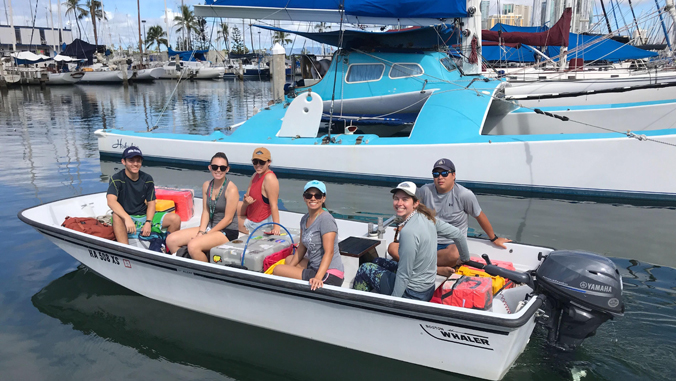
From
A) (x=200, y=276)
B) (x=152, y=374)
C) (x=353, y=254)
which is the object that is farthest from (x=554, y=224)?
(x=152, y=374)

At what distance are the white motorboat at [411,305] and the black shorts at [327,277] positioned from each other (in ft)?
0.26

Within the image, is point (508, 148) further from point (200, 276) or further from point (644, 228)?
point (200, 276)

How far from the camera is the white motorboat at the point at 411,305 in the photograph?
3.91 metres

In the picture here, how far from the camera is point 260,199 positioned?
19.4 feet

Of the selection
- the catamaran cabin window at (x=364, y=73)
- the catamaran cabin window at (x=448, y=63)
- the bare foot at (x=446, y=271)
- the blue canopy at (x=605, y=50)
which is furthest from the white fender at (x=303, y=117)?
the blue canopy at (x=605, y=50)

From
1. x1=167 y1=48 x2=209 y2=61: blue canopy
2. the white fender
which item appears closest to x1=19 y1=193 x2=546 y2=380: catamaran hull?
the white fender

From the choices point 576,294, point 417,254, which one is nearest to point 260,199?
point 417,254

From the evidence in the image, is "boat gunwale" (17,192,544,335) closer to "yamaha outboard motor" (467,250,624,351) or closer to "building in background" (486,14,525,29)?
"yamaha outboard motor" (467,250,624,351)

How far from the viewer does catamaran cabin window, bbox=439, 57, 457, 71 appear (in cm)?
1207

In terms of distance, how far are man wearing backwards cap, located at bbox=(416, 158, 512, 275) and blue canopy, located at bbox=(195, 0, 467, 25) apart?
244 inches

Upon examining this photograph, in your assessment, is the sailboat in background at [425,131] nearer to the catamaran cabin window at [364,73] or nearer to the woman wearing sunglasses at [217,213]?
the catamaran cabin window at [364,73]

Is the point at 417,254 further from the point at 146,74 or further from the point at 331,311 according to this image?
the point at 146,74

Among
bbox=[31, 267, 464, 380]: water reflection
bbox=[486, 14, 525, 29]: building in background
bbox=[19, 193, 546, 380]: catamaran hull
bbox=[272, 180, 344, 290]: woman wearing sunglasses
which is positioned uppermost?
bbox=[486, 14, 525, 29]: building in background

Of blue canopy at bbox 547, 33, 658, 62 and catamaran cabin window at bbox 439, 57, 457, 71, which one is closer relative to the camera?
catamaran cabin window at bbox 439, 57, 457, 71
